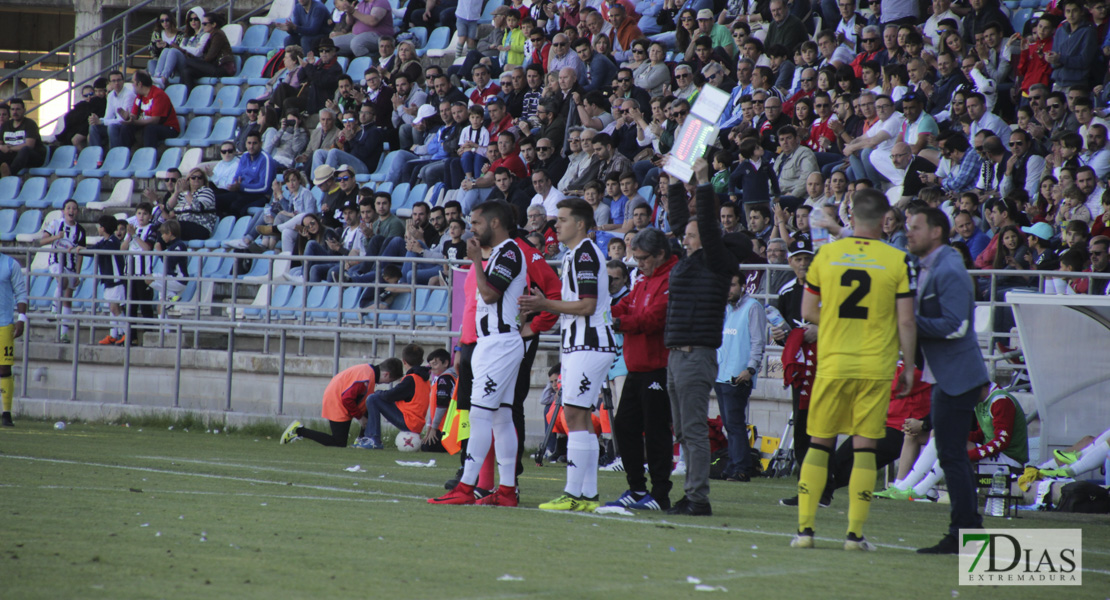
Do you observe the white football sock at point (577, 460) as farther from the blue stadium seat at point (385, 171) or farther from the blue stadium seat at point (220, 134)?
the blue stadium seat at point (220, 134)

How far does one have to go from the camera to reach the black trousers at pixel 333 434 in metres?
13.6

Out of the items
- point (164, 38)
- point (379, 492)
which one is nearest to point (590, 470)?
point (379, 492)

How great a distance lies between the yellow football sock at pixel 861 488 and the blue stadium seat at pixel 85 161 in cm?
2007

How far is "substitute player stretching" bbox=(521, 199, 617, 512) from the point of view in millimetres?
A: 7930

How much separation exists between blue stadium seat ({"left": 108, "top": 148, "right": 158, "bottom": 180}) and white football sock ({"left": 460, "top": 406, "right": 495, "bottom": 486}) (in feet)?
53.5

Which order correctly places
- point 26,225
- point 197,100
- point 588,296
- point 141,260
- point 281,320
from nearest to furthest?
point 588,296 → point 281,320 → point 141,260 → point 26,225 → point 197,100

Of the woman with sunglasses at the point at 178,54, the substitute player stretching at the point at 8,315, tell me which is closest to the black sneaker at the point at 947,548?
the substitute player stretching at the point at 8,315

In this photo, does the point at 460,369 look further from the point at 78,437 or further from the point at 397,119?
the point at 397,119

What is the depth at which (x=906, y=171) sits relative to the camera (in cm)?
1430

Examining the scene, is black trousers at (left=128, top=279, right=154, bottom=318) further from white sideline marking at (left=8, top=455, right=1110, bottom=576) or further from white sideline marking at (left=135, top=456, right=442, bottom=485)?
white sideline marking at (left=8, top=455, right=1110, bottom=576)

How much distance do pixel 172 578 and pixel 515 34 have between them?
17.2 meters

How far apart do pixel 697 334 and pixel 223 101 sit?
18530mm

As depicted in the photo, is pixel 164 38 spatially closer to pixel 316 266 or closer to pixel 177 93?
pixel 177 93

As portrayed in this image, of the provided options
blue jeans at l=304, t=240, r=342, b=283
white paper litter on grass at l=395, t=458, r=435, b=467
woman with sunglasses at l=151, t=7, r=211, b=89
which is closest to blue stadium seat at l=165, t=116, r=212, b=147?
woman with sunglasses at l=151, t=7, r=211, b=89
